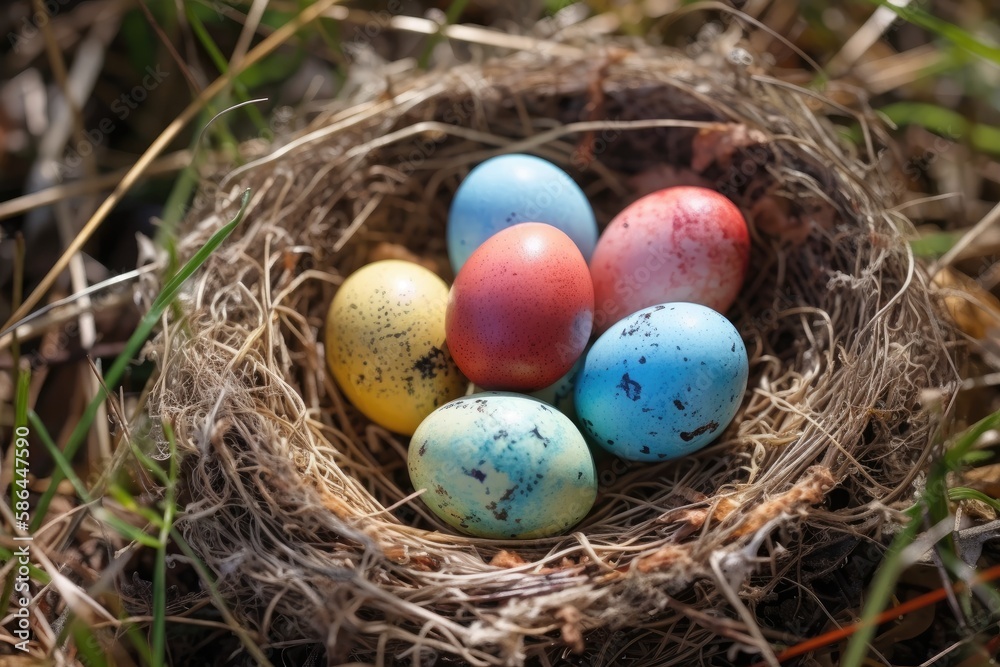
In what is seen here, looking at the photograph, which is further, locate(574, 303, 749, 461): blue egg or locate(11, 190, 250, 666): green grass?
locate(574, 303, 749, 461): blue egg

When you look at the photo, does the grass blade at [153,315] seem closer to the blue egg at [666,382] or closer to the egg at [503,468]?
the egg at [503,468]

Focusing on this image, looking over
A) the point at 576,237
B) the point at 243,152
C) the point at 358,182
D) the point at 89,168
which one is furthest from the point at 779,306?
the point at 89,168

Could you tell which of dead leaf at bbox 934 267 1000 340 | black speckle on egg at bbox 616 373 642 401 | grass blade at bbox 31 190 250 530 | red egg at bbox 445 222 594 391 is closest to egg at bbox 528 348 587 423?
red egg at bbox 445 222 594 391

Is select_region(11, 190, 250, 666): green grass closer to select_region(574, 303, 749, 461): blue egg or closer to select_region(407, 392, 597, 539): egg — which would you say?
select_region(407, 392, 597, 539): egg

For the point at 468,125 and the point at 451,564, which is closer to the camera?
the point at 451,564

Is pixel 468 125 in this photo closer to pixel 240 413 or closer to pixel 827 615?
pixel 240 413

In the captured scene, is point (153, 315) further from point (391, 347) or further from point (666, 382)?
point (666, 382)
